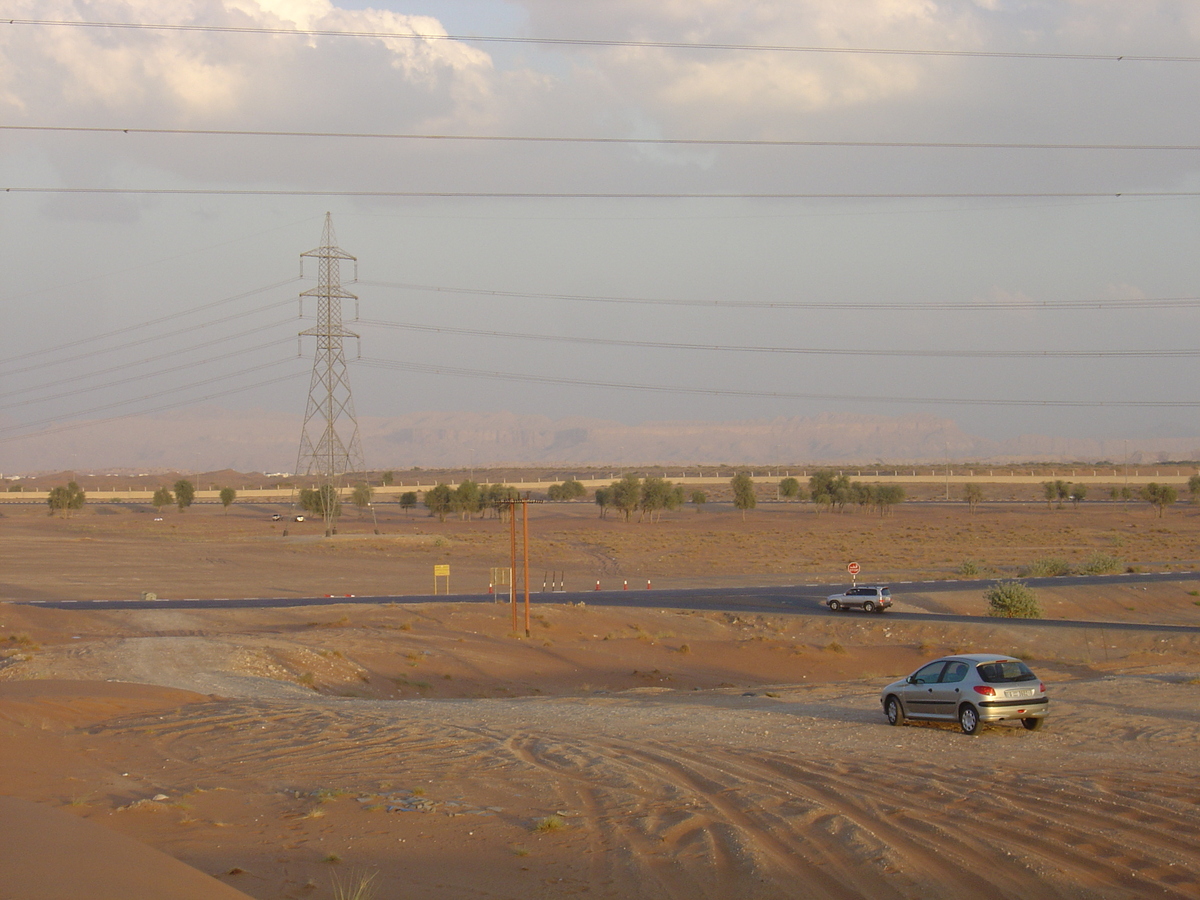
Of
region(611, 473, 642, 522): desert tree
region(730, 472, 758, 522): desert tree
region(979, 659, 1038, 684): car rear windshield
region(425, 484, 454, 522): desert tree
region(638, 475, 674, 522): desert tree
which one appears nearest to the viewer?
region(979, 659, 1038, 684): car rear windshield

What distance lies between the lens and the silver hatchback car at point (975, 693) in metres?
20.2

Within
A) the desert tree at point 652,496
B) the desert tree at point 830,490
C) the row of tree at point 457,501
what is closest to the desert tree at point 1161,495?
the desert tree at point 830,490

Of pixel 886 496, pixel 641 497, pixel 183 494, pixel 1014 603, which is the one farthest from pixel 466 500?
pixel 1014 603

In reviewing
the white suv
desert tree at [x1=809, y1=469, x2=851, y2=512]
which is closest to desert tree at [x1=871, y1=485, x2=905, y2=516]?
desert tree at [x1=809, y1=469, x2=851, y2=512]

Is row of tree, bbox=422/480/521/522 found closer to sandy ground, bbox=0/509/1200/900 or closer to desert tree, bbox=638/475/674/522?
desert tree, bbox=638/475/674/522

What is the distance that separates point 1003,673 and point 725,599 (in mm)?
34300

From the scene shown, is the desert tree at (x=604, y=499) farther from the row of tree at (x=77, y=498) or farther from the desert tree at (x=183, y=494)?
the desert tree at (x=183, y=494)

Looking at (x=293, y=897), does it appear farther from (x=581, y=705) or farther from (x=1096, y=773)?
(x=581, y=705)

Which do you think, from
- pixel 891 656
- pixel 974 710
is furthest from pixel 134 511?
pixel 974 710

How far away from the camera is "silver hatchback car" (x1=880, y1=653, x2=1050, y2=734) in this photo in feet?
66.2

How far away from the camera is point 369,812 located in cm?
1293

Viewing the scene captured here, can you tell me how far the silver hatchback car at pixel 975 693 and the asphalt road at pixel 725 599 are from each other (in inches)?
1021

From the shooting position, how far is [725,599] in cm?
5481

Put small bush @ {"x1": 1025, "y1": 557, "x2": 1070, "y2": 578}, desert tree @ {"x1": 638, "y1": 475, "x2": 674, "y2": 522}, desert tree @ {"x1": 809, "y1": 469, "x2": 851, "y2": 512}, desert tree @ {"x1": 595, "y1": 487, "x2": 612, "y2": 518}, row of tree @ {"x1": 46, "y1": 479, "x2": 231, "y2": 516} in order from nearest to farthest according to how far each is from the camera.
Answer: small bush @ {"x1": 1025, "y1": 557, "x2": 1070, "y2": 578}, desert tree @ {"x1": 638, "y1": 475, "x2": 674, "y2": 522}, desert tree @ {"x1": 595, "y1": 487, "x2": 612, "y2": 518}, row of tree @ {"x1": 46, "y1": 479, "x2": 231, "y2": 516}, desert tree @ {"x1": 809, "y1": 469, "x2": 851, "y2": 512}
